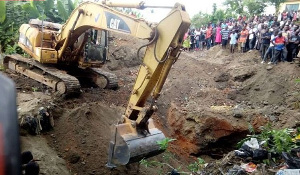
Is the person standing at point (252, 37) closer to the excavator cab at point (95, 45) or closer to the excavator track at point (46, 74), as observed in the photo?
the excavator cab at point (95, 45)

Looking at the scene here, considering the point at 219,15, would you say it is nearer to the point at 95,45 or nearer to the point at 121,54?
the point at 121,54

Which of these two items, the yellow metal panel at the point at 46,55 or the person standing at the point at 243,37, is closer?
the yellow metal panel at the point at 46,55

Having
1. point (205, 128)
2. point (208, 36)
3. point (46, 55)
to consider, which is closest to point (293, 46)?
point (205, 128)

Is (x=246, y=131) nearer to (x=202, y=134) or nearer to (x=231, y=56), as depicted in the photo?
(x=202, y=134)

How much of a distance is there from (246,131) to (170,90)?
12.7 ft

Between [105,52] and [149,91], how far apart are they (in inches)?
164

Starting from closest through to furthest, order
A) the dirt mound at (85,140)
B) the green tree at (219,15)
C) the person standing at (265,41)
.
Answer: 1. the dirt mound at (85,140)
2. the person standing at (265,41)
3. the green tree at (219,15)

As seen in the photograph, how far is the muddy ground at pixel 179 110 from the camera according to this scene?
6.15m

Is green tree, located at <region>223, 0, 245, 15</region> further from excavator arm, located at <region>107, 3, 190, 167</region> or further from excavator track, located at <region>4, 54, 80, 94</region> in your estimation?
excavator arm, located at <region>107, 3, 190, 167</region>

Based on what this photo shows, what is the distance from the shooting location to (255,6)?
25.8m

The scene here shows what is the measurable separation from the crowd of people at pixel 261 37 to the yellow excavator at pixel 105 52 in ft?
17.2

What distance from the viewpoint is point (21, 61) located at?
9.78 m

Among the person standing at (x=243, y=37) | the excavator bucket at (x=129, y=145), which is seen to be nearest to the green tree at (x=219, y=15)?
the person standing at (x=243, y=37)

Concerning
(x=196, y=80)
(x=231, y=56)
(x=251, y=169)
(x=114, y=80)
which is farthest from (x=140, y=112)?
(x=231, y=56)
